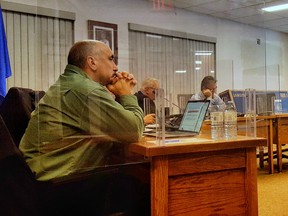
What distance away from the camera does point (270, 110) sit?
3939 mm

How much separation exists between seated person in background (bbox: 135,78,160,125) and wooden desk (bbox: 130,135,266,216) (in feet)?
1.24

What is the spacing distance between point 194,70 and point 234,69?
269cm

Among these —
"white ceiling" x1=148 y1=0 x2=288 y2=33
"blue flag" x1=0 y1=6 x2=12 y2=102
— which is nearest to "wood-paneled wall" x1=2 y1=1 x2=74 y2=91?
"blue flag" x1=0 y1=6 x2=12 y2=102

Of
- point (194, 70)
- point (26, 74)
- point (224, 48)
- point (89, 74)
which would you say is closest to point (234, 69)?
point (224, 48)

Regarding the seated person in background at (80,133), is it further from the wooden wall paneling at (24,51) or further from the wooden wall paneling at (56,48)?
the wooden wall paneling at (24,51)

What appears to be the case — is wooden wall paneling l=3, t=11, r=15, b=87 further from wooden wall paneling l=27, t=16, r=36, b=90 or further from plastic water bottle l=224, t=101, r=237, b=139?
plastic water bottle l=224, t=101, r=237, b=139

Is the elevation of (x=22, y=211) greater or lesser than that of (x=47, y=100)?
lesser

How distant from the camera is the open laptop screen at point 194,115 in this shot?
1571mm

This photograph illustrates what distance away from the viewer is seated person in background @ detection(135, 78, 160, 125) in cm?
164

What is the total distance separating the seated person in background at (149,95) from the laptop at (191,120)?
5.2 inches

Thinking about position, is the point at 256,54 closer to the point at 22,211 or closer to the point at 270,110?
the point at 270,110

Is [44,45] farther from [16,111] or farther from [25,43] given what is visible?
[16,111]

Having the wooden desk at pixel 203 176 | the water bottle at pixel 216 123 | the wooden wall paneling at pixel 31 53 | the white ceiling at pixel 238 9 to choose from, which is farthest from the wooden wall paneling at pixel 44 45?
the wooden desk at pixel 203 176

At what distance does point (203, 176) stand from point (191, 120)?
1.38 ft
